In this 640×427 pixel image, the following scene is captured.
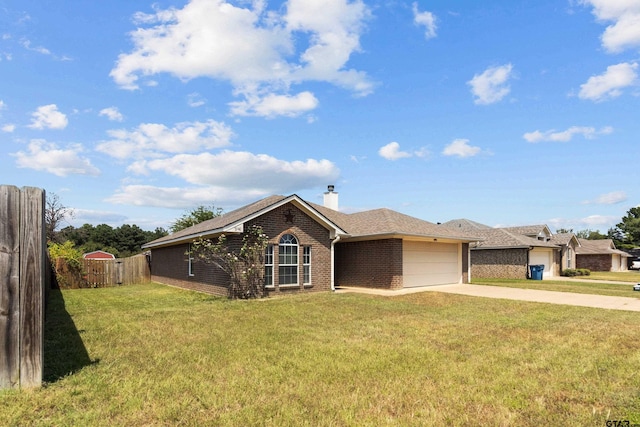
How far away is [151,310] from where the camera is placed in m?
11.8

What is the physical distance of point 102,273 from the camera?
77.2ft

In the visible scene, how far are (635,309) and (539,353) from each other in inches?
329

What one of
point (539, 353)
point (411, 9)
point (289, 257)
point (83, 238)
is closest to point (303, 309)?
point (289, 257)

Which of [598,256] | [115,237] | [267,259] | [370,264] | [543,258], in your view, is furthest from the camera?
[115,237]

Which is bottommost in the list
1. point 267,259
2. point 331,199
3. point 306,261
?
point 306,261

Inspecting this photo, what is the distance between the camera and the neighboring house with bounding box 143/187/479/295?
15289mm

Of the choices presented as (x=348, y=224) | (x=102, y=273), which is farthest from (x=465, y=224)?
(x=102, y=273)

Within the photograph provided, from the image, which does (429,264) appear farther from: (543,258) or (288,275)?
(543,258)

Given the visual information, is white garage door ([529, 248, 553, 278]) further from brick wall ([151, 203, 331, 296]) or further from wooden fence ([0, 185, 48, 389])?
wooden fence ([0, 185, 48, 389])

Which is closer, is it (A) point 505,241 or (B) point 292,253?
(B) point 292,253

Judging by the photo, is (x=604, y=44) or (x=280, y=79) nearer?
(x=604, y=44)

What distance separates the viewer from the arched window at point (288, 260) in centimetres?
1557

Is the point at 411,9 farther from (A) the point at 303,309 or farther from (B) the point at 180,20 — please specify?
(A) the point at 303,309

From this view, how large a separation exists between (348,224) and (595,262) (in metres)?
42.2
